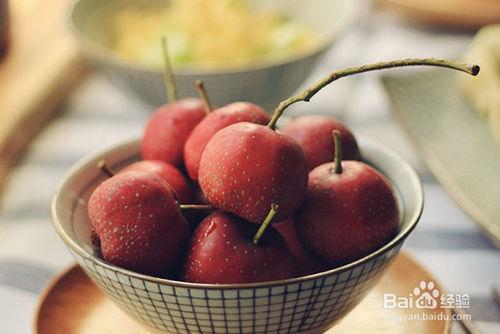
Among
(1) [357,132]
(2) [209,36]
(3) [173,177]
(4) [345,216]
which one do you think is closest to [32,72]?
(2) [209,36]

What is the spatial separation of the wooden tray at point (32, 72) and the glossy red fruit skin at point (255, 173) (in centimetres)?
44

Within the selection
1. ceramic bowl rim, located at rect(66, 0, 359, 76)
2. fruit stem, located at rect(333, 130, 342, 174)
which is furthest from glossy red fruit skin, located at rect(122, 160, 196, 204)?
ceramic bowl rim, located at rect(66, 0, 359, 76)

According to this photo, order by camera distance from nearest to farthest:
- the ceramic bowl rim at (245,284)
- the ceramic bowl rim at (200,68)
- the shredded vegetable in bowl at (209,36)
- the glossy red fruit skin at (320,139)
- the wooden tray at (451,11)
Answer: the ceramic bowl rim at (245,284) → the glossy red fruit skin at (320,139) → the ceramic bowl rim at (200,68) → the shredded vegetable in bowl at (209,36) → the wooden tray at (451,11)

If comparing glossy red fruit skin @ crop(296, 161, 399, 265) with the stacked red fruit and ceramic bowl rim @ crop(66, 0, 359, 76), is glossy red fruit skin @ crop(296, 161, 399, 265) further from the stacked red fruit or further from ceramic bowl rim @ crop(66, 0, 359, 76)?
ceramic bowl rim @ crop(66, 0, 359, 76)

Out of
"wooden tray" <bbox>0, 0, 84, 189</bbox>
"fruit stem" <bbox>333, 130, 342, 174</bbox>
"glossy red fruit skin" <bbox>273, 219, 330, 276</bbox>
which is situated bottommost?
"wooden tray" <bbox>0, 0, 84, 189</bbox>

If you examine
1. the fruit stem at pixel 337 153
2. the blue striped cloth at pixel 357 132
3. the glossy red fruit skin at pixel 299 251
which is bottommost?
the blue striped cloth at pixel 357 132

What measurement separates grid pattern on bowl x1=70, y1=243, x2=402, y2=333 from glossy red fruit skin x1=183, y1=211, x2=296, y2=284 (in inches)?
0.7

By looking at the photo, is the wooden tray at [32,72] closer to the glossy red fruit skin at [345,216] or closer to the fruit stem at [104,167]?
the fruit stem at [104,167]

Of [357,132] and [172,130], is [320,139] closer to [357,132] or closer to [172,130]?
[172,130]

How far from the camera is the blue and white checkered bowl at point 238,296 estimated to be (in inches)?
17.8

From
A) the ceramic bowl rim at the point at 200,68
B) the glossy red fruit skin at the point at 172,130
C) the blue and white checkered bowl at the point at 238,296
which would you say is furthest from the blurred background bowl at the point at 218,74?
the blue and white checkered bowl at the point at 238,296

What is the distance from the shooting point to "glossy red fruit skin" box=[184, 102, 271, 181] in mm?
530

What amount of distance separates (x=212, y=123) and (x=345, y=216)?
120 millimetres

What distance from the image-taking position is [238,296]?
0.45 meters
